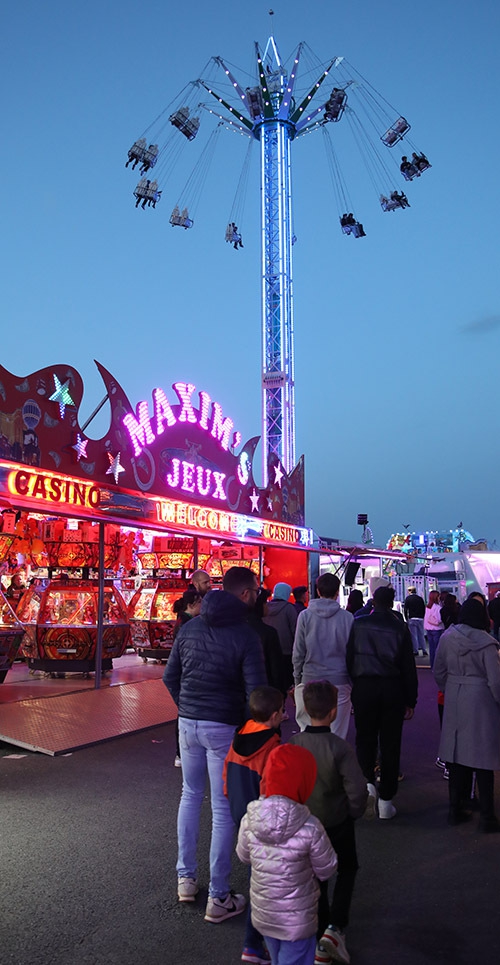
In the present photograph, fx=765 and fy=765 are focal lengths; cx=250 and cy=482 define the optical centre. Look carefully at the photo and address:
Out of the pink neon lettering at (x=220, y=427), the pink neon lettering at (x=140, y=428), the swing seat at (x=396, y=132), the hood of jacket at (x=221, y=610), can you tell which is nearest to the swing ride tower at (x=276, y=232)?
the swing seat at (x=396, y=132)

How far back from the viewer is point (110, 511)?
12094mm

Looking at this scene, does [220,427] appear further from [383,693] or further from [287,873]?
[287,873]

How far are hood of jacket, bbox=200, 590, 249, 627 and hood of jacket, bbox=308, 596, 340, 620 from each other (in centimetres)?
213

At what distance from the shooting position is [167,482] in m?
15.0

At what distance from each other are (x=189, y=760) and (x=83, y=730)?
504 centimetres

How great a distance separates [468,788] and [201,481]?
11.2 metres

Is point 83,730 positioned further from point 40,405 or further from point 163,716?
point 40,405

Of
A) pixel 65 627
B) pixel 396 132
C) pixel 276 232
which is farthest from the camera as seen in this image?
pixel 276 232

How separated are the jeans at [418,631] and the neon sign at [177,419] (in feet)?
20.8

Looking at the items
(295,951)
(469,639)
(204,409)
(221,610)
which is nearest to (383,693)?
(469,639)

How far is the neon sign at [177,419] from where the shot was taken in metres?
14.3

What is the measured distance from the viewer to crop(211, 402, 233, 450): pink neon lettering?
17.5 m

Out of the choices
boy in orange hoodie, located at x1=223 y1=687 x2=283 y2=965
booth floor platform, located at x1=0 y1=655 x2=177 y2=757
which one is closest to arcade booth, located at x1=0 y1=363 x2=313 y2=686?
booth floor platform, located at x1=0 y1=655 x2=177 y2=757

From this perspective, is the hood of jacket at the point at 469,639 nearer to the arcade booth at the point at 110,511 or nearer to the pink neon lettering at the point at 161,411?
the arcade booth at the point at 110,511
